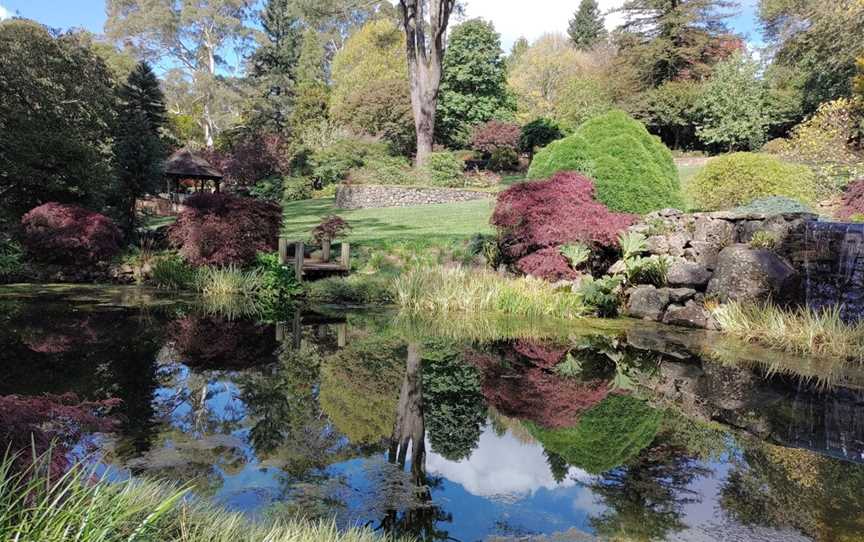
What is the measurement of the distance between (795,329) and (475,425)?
5.01m

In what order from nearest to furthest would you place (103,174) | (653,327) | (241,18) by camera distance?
(653,327) → (103,174) → (241,18)

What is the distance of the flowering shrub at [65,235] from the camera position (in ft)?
39.8

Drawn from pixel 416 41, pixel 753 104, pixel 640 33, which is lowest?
pixel 753 104

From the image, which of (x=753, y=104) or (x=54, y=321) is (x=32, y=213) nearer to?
(x=54, y=321)

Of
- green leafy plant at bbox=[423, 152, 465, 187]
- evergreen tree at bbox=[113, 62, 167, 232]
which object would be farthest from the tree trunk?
evergreen tree at bbox=[113, 62, 167, 232]

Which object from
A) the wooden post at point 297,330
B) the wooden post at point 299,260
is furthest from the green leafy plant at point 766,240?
the wooden post at point 299,260

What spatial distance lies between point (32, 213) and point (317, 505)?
1208cm

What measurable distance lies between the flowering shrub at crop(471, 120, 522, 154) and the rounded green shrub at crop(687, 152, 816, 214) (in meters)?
14.9

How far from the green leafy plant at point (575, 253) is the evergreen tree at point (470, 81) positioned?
21682mm

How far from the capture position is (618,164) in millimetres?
11250

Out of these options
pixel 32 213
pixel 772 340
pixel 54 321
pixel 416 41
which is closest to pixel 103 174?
pixel 32 213

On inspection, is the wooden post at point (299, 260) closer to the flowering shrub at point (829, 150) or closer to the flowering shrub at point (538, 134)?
the flowering shrub at point (829, 150)

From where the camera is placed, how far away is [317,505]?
3.24 meters

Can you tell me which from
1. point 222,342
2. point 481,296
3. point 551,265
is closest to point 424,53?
point 551,265
